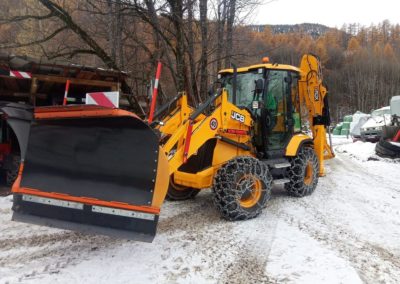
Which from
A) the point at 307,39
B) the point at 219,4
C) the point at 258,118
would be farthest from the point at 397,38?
the point at 258,118

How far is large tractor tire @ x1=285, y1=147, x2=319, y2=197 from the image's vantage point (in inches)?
270

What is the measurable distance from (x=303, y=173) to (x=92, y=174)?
4043mm

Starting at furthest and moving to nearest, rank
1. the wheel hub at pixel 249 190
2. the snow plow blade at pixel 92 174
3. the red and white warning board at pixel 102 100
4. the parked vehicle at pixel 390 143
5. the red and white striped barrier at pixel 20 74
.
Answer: the parked vehicle at pixel 390 143
the red and white striped barrier at pixel 20 74
the red and white warning board at pixel 102 100
the wheel hub at pixel 249 190
the snow plow blade at pixel 92 174

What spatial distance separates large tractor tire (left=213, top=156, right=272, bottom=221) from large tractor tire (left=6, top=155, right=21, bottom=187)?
15.3 ft

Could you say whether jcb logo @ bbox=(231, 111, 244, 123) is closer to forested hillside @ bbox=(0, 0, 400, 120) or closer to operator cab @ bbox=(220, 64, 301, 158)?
operator cab @ bbox=(220, 64, 301, 158)

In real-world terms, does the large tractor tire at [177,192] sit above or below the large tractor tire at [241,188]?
below

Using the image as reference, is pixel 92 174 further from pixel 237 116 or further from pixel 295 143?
pixel 295 143

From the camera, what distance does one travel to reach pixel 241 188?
541 cm

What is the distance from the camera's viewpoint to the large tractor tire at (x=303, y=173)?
6863mm

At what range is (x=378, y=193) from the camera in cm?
773

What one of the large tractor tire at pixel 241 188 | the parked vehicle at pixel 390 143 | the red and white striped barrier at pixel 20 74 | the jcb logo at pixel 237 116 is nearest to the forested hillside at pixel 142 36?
the red and white striped barrier at pixel 20 74

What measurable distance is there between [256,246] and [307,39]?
73062 millimetres

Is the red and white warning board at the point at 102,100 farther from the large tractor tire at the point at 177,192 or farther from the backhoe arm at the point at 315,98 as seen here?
the backhoe arm at the point at 315,98

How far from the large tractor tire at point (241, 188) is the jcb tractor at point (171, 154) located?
0.5 inches
